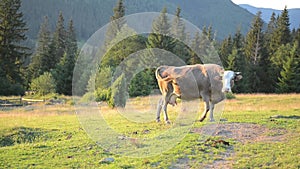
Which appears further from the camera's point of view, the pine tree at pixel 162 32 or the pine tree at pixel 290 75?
the pine tree at pixel 290 75

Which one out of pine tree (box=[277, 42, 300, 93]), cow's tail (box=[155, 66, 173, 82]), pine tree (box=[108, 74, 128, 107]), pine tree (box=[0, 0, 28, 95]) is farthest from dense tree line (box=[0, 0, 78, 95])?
cow's tail (box=[155, 66, 173, 82])

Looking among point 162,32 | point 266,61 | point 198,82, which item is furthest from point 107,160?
point 266,61

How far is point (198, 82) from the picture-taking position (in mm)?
12688

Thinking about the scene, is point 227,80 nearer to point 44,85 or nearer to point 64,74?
point 44,85

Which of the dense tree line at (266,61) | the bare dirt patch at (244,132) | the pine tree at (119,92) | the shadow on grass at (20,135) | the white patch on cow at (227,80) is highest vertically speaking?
the dense tree line at (266,61)

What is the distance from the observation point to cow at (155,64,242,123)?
12250 mm

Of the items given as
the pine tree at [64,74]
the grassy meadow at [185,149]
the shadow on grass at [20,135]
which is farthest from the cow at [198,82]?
the pine tree at [64,74]

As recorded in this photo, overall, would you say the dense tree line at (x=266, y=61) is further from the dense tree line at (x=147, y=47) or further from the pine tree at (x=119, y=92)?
the pine tree at (x=119, y=92)

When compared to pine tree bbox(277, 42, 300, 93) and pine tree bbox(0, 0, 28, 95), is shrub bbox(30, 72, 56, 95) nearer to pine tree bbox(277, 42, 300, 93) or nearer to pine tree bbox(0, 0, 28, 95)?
pine tree bbox(0, 0, 28, 95)

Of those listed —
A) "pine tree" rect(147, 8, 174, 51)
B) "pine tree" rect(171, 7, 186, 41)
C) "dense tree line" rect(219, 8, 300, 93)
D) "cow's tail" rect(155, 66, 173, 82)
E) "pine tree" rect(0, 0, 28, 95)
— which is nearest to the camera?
"cow's tail" rect(155, 66, 173, 82)

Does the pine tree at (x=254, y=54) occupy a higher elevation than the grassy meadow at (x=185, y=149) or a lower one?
higher

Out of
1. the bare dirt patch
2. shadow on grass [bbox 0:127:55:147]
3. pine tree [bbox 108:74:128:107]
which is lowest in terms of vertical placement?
shadow on grass [bbox 0:127:55:147]

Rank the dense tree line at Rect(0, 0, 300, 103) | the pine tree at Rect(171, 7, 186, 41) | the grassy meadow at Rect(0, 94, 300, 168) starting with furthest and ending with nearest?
the dense tree line at Rect(0, 0, 300, 103) → the pine tree at Rect(171, 7, 186, 41) → the grassy meadow at Rect(0, 94, 300, 168)

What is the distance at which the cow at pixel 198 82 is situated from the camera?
40.2ft
